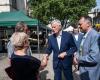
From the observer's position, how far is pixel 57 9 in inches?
1843

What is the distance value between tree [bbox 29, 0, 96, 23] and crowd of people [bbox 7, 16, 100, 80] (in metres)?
36.8

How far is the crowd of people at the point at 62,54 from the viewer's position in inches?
215

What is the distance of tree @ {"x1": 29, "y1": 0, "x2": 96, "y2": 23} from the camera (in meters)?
46.3

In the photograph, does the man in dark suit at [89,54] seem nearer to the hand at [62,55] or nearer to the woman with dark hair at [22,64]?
the woman with dark hair at [22,64]

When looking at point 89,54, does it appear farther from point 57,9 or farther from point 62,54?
point 57,9

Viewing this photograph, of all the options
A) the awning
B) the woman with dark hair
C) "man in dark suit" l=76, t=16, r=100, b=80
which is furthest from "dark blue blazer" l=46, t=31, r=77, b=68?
the awning

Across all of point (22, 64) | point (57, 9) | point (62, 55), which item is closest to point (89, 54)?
point (22, 64)

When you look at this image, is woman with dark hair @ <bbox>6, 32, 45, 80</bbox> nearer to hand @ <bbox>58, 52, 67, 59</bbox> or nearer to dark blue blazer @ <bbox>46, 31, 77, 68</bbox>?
hand @ <bbox>58, 52, 67, 59</bbox>

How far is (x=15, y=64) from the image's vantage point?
18.0ft

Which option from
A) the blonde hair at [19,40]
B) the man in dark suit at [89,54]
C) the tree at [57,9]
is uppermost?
the blonde hair at [19,40]

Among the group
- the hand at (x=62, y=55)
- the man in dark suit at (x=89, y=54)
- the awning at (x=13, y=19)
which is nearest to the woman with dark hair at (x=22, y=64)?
the man in dark suit at (x=89, y=54)

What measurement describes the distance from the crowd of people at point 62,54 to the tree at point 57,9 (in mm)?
36783

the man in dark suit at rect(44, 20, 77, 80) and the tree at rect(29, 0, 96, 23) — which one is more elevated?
the man in dark suit at rect(44, 20, 77, 80)

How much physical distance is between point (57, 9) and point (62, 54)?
3838 centimetres
